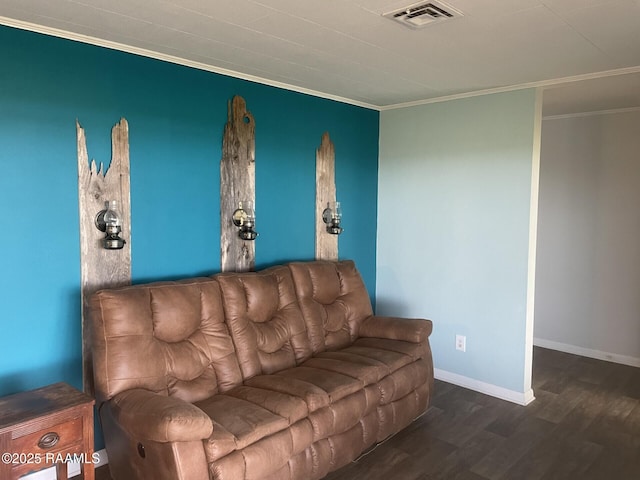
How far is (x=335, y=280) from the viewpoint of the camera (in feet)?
11.9

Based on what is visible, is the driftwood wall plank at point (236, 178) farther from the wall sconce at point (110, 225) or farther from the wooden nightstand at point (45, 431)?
the wooden nightstand at point (45, 431)

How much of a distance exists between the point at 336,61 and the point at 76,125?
148cm

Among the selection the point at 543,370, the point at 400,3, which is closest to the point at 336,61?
the point at 400,3

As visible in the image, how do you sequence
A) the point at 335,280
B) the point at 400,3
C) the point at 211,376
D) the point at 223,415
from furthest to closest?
1. the point at 335,280
2. the point at 211,376
3. the point at 223,415
4. the point at 400,3

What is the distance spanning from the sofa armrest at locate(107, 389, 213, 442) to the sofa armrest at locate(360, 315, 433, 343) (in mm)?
1638

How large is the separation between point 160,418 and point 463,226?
2.73m

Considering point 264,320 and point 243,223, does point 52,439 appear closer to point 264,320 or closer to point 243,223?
point 264,320

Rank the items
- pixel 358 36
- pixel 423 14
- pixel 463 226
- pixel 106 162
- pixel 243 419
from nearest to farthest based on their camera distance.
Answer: pixel 423 14, pixel 243 419, pixel 358 36, pixel 106 162, pixel 463 226

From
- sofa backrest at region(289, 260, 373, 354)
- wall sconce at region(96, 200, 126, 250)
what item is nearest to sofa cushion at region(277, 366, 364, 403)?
sofa backrest at region(289, 260, 373, 354)

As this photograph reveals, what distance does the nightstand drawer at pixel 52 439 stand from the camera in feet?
6.35

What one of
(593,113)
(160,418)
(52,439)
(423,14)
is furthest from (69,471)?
(593,113)

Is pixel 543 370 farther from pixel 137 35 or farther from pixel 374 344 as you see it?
pixel 137 35

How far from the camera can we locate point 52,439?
2.02 metres

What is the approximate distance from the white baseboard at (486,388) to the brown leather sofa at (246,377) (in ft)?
2.49
